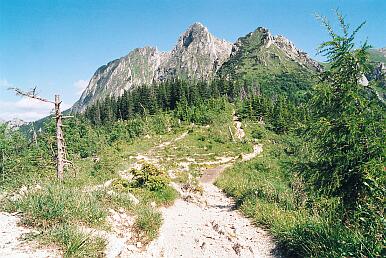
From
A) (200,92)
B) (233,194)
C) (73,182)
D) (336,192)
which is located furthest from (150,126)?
(336,192)

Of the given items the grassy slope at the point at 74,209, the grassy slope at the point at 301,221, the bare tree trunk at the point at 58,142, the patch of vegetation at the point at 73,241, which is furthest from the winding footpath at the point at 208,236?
the bare tree trunk at the point at 58,142

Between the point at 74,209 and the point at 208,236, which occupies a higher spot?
the point at 74,209

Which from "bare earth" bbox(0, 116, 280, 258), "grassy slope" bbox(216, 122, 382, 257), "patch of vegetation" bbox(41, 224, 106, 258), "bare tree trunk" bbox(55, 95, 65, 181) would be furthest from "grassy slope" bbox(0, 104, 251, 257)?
"grassy slope" bbox(216, 122, 382, 257)

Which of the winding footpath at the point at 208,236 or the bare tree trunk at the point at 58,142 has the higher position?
the bare tree trunk at the point at 58,142

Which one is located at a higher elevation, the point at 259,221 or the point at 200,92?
the point at 200,92

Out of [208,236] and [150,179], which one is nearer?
[208,236]

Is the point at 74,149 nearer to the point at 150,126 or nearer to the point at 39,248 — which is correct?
the point at 150,126

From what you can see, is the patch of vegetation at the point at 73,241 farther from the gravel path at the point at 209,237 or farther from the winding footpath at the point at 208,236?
the gravel path at the point at 209,237

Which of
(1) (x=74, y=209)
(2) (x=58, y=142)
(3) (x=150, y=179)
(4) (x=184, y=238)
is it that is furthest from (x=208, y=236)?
(2) (x=58, y=142)

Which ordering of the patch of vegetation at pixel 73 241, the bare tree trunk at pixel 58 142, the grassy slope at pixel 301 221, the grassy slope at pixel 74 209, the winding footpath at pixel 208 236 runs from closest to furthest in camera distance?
the patch of vegetation at pixel 73 241 → the grassy slope at pixel 301 221 → the grassy slope at pixel 74 209 → the winding footpath at pixel 208 236 → the bare tree trunk at pixel 58 142

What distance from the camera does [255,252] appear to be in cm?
907

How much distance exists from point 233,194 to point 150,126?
163ft

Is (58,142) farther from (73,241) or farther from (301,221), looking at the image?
(301,221)

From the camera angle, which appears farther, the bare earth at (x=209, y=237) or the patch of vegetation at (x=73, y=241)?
the bare earth at (x=209, y=237)
